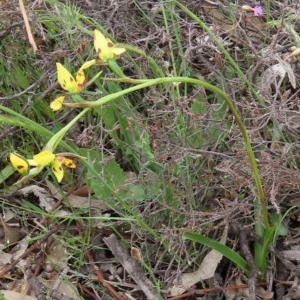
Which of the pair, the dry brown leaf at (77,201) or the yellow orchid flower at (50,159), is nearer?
the yellow orchid flower at (50,159)

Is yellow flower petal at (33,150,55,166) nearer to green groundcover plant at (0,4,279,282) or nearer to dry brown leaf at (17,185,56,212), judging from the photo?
green groundcover plant at (0,4,279,282)

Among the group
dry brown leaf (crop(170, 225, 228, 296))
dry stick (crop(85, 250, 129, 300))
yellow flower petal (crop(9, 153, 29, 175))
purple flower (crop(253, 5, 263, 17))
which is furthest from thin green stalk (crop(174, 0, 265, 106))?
yellow flower petal (crop(9, 153, 29, 175))

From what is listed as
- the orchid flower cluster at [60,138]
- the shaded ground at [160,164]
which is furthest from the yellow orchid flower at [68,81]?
the shaded ground at [160,164]

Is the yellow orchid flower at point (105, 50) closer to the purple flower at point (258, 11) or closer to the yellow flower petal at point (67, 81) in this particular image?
the yellow flower petal at point (67, 81)

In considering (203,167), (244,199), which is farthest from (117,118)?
(244,199)

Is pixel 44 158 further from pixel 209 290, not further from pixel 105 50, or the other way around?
pixel 209 290
